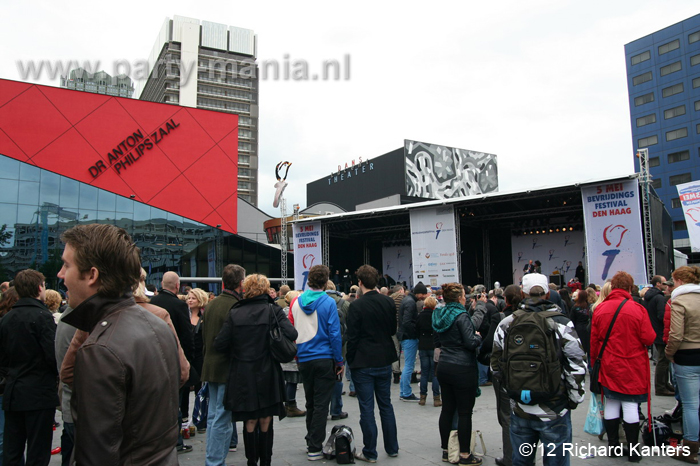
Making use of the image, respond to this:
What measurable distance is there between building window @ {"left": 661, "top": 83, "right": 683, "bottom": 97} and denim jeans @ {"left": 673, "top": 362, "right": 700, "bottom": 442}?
56.0m

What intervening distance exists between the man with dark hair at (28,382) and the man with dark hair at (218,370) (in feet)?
3.72

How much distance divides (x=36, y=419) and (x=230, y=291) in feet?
5.49

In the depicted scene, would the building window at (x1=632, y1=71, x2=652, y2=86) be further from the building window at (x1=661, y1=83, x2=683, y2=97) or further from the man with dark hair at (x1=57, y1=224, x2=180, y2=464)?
the man with dark hair at (x1=57, y1=224, x2=180, y2=464)

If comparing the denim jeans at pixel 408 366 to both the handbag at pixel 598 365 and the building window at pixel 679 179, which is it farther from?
the building window at pixel 679 179

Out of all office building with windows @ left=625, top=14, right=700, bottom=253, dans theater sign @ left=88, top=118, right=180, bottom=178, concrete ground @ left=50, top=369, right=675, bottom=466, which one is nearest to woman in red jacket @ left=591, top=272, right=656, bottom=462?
concrete ground @ left=50, top=369, right=675, bottom=466

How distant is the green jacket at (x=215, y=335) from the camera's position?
390 centimetres

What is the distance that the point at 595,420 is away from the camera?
4777 millimetres

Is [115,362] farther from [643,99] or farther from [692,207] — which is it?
[643,99]

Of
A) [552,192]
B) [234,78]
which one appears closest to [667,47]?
[552,192]

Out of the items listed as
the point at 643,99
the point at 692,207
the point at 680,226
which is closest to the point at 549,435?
the point at 692,207

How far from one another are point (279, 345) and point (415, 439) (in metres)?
2.20

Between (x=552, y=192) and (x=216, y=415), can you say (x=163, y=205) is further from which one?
(x=216, y=415)

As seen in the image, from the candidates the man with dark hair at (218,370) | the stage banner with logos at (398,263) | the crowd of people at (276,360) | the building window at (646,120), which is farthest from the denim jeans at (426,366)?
the building window at (646,120)

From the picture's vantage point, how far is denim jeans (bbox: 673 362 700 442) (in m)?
4.08
